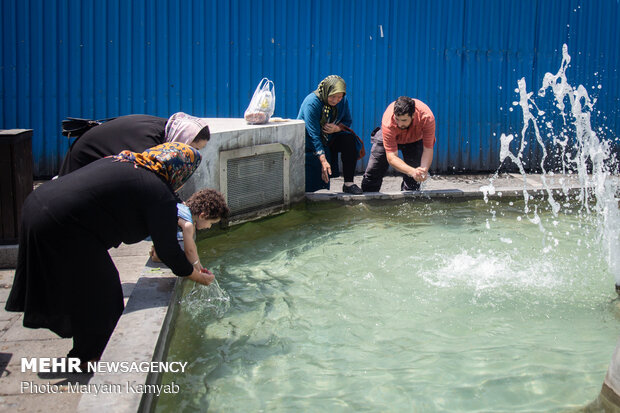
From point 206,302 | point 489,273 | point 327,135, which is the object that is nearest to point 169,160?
point 206,302

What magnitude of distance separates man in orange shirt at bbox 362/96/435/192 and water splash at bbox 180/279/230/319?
3.13 m

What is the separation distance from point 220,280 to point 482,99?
19.3 ft

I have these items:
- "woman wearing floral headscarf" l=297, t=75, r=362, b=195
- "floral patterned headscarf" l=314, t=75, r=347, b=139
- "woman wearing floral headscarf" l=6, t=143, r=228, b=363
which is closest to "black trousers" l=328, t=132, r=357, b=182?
"woman wearing floral headscarf" l=297, t=75, r=362, b=195

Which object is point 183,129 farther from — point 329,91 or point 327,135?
point 327,135

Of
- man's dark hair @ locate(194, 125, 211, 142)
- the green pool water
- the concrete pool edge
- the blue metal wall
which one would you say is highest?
the blue metal wall

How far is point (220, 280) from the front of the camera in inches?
220

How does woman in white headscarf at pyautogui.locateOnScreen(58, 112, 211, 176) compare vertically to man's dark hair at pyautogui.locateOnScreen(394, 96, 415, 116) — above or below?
below

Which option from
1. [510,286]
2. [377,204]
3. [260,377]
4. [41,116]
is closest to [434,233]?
[377,204]

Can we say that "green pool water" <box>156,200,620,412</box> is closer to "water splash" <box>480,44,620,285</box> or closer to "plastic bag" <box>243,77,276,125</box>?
"plastic bag" <box>243,77,276,125</box>

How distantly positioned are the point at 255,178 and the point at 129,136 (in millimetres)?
2638

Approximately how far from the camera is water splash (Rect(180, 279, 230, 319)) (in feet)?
16.1

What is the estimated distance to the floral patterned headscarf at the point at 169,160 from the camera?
401 cm

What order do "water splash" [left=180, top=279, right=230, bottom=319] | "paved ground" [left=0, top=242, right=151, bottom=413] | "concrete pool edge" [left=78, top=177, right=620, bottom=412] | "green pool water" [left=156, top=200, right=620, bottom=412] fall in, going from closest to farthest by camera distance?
"concrete pool edge" [left=78, top=177, right=620, bottom=412], "paved ground" [left=0, top=242, right=151, bottom=413], "green pool water" [left=156, top=200, right=620, bottom=412], "water splash" [left=180, top=279, right=230, bottom=319]

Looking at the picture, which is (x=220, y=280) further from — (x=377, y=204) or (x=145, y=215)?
(x=377, y=204)
